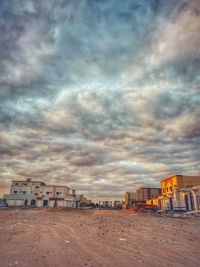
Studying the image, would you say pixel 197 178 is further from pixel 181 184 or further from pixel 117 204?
pixel 117 204

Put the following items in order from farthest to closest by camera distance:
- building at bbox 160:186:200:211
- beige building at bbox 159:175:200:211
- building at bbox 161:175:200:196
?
building at bbox 161:175:200:196
beige building at bbox 159:175:200:211
building at bbox 160:186:200:211

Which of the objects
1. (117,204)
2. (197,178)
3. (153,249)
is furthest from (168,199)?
(117,204)

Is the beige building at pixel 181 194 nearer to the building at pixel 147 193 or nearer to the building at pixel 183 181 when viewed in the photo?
the building at pixel 183 181

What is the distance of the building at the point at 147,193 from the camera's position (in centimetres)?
10150

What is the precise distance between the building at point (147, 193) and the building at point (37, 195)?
113 ft

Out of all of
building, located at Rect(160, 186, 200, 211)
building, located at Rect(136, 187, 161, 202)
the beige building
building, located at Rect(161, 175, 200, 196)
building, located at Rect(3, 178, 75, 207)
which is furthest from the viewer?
building, located at Rect(136, 187, 161, 202)

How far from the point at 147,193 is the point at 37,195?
52.4m

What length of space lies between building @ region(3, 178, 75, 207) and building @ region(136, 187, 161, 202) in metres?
34.5

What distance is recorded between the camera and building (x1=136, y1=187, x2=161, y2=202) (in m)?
102

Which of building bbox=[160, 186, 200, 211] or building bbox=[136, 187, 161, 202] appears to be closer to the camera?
building bbox=[160, 186, 200, 211]

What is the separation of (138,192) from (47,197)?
45.3 meters

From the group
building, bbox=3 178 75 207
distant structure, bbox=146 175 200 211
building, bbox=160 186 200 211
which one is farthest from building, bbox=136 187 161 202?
building, bbox=160 186 200 211

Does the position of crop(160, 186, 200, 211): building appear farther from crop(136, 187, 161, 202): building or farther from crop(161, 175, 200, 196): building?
crop(136, 187, 161, 202): building

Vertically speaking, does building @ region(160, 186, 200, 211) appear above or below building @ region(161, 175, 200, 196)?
below
